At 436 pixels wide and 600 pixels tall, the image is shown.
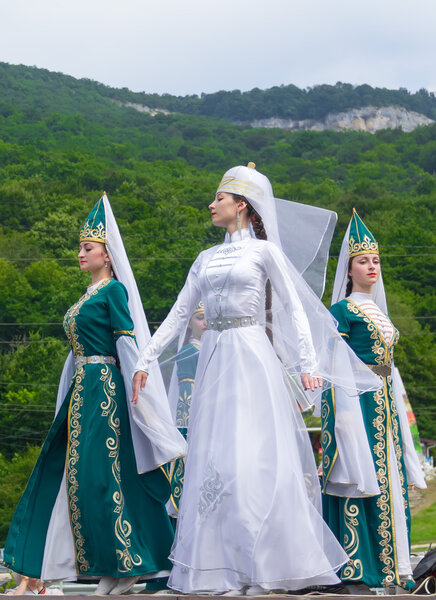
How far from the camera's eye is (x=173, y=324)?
6199 millimetres

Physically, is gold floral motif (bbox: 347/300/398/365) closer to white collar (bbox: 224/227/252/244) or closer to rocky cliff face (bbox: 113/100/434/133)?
white collar (bbox: 224/227/252/244)

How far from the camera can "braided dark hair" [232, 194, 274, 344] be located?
6.27m

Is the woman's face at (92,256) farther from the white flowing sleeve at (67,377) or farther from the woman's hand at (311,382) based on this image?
the woman's hand at (311,382)

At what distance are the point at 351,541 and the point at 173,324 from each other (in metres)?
1.76

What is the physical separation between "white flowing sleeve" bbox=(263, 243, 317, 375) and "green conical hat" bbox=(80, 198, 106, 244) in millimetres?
1239

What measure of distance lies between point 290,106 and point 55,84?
39.0 meters

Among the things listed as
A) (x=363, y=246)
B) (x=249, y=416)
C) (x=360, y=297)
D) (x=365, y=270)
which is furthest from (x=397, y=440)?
(x=249, y=416)

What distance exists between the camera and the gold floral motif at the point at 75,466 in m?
6.24

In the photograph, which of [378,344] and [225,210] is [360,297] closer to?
[378,344]

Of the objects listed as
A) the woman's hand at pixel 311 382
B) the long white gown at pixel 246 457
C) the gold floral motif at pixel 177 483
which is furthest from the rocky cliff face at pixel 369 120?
the woman's hand at pixel 311 382

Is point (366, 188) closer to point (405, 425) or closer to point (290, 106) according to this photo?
point (405, 425)

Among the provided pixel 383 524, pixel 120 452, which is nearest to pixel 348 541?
pixel 383 524

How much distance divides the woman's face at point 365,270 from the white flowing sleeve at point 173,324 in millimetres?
A: 1375

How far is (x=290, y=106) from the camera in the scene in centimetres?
13138
